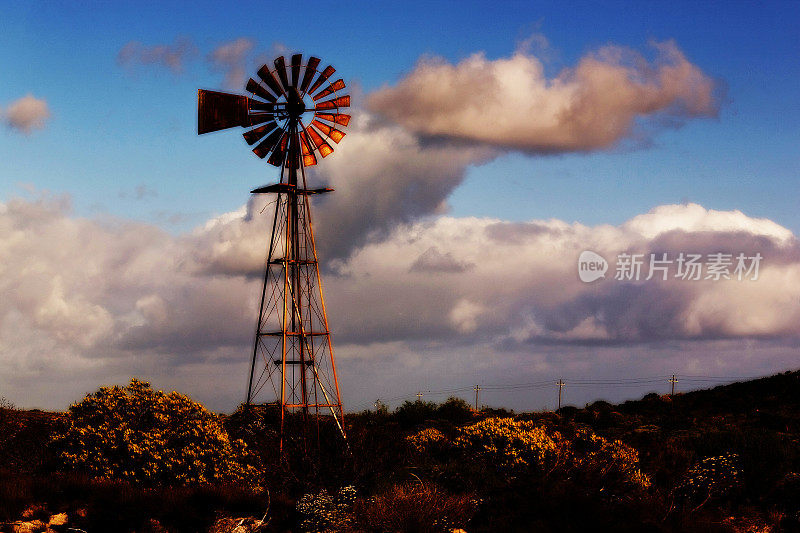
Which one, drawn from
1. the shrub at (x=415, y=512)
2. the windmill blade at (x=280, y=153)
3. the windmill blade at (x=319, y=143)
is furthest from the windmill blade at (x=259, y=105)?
the shrub at (x=415, y=512)

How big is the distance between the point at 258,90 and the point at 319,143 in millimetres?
2827

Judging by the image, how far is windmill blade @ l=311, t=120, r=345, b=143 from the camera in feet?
90.4

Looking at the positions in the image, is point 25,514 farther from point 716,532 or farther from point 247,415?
point 716,532

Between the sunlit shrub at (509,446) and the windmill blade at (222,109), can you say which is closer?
the sunlit shrub at (509,446)

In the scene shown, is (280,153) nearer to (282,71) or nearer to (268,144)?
(268,144)

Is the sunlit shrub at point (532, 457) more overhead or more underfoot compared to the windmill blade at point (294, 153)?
more underfoot

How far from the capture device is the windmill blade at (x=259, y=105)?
88.9 ft

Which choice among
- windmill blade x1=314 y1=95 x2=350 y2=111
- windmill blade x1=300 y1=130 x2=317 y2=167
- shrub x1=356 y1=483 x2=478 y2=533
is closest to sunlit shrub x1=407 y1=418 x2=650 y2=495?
shrub x1=356 y1=483 x2=478 y2=533

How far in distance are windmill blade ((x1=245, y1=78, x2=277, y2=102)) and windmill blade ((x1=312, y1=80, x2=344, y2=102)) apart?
154 cm

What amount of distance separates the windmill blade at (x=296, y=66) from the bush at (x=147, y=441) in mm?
11641

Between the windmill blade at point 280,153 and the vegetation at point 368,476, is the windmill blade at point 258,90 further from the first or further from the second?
the vegetation at point 368,476

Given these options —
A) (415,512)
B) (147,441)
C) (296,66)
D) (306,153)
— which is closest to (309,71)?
(296,66)

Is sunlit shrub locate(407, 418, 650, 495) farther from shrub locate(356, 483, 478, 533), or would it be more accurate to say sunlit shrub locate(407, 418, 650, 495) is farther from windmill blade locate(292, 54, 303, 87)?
windmill blade locate(292, 54, 303, 87)

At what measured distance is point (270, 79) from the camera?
27.1m
